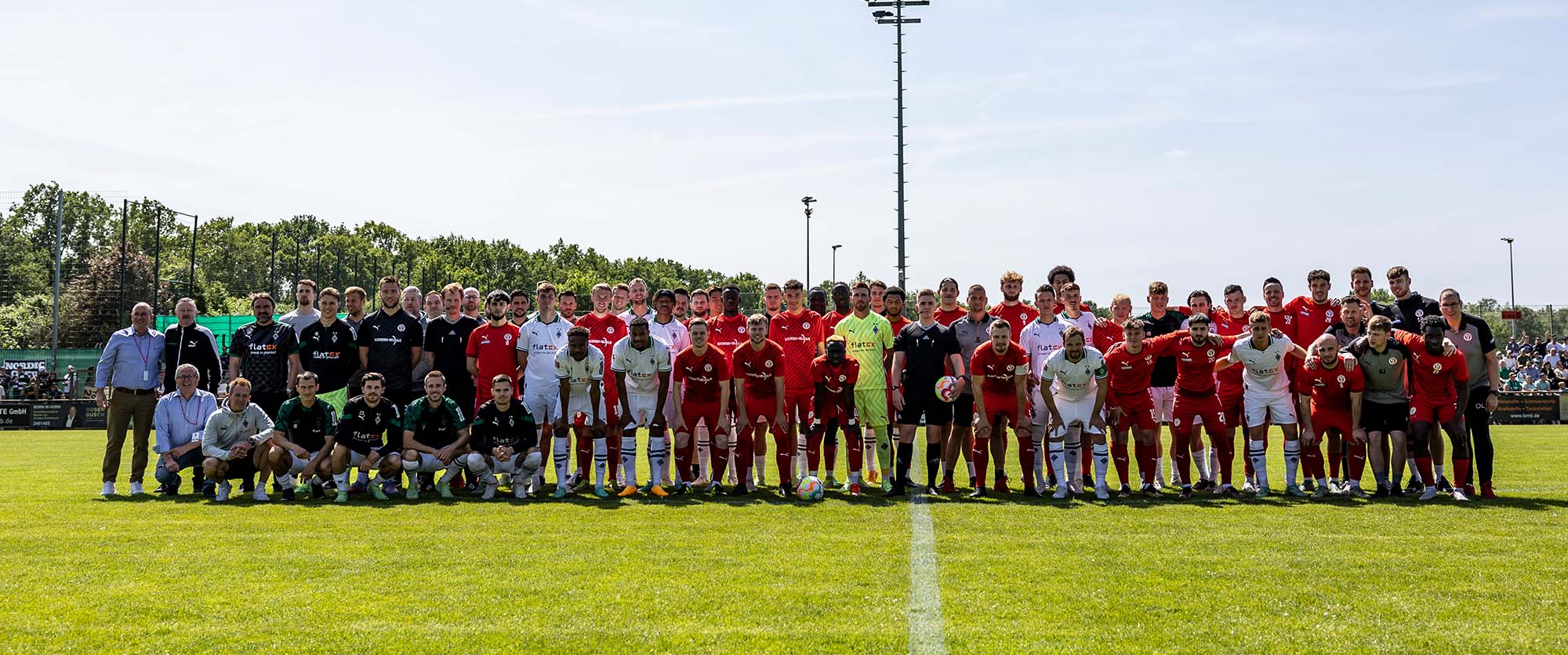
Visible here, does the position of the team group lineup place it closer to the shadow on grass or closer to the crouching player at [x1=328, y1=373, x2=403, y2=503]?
the crouching player at [x1=328, y1=373, x2=403, y2=503]

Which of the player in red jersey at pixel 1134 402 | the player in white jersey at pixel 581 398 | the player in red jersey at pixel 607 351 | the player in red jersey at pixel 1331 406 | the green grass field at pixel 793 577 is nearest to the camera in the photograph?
the green grass field at pixel 793 577

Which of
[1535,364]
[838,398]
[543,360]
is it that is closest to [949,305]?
[838,398]

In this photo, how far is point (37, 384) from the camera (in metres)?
32.5

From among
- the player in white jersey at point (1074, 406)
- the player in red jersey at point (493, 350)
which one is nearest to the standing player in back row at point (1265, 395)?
the player in white jersey at point (1074, 406)

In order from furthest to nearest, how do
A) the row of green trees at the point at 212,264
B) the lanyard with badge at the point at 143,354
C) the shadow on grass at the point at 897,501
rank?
the row of green trees at the point at 212,264, the lanyard with badge at the point at 143,354, the shadow on grass at the point at 897,501

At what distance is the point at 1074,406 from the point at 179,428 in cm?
819

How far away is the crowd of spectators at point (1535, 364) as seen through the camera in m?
31.4

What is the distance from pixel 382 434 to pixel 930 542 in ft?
18.2

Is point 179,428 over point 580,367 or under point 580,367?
under

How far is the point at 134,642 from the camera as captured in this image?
461 cm

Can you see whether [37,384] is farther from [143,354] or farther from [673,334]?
[673,334]

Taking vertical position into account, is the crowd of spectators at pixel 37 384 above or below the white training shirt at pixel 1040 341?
below

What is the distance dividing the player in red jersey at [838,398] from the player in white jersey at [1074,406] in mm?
1685

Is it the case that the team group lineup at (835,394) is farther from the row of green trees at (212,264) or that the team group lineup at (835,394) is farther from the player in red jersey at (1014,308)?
the row of green trees at (212,264)
